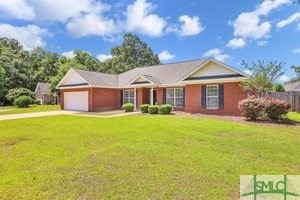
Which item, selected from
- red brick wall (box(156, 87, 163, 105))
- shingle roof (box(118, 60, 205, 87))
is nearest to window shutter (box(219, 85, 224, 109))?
shingle roof (box(118, 60, 205, 87))

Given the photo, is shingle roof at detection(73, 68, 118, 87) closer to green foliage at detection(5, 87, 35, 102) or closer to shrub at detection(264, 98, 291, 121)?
shrub at detection(264, 98, 291, 121)

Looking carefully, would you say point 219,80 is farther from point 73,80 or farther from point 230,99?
point 73,80

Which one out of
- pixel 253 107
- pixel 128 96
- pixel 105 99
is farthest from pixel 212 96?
pixel 105 99

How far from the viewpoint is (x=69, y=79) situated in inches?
1168

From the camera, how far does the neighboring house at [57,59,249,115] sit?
793 inches

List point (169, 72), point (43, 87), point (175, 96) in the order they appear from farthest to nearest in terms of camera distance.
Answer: point (43, 87)
point (169, 72)
point (175, 96)

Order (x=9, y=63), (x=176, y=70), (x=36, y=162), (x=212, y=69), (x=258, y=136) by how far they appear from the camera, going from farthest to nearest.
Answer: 1. (x=9, y=63)
2. (x=176, y=70)
3. (x=212, y=69)
4. (x=258, y=136)
5. (x=36, y=162)

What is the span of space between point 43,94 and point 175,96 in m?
37.6

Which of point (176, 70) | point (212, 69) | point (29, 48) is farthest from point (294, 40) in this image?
point (29, 48)

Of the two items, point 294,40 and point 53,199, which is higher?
point 294,40

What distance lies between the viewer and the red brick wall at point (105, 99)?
27.0 m

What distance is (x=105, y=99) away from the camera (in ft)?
92.1

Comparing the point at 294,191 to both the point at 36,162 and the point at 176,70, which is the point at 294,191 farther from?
the point at 176,70

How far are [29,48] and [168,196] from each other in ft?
245
